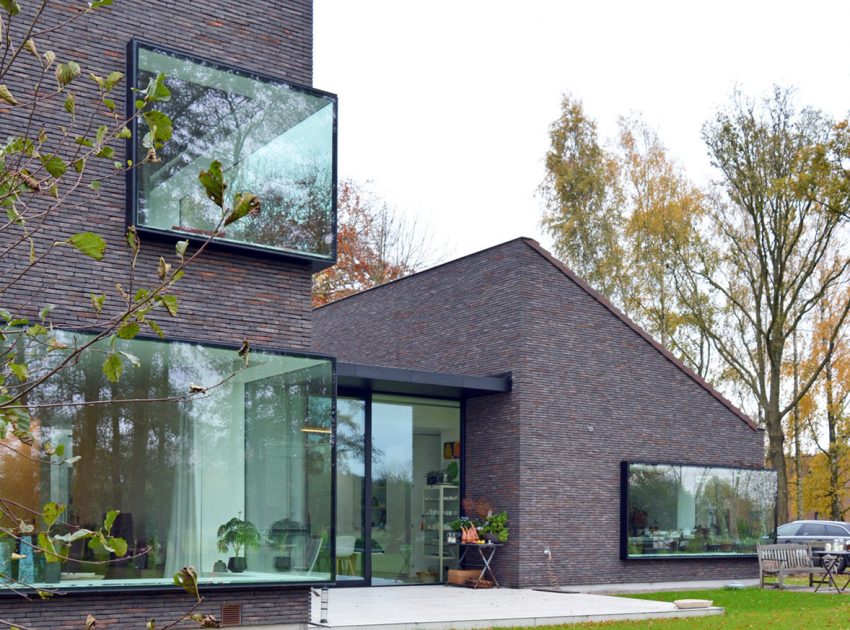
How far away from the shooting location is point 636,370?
61.7 feet

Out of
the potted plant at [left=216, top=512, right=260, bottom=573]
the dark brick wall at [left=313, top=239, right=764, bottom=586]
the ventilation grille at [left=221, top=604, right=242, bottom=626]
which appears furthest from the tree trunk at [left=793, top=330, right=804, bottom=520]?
the ventilation grille at [left=221, top=604, right=242, bottom=626]

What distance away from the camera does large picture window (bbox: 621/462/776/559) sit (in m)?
18.2

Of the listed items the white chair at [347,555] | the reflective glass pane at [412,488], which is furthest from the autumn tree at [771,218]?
the white chair at [347,555]

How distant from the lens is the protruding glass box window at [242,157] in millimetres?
10172

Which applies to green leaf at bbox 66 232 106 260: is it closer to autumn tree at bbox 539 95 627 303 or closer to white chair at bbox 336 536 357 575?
white chair at bbox 336 536 357 575

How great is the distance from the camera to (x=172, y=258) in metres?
10.1

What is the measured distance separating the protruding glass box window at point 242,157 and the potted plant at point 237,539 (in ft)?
9.21

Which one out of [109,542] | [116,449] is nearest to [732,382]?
[116,449]

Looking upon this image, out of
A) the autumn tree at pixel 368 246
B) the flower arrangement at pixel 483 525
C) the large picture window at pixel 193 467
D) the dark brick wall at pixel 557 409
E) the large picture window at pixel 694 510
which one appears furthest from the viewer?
the autumn tree at pixel 368 246

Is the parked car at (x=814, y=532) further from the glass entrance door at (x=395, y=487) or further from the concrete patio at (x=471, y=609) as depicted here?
the concrete patio at (x=471, y=609)

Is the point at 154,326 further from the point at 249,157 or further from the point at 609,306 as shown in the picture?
the point at 609,306

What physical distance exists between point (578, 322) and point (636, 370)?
161 cm

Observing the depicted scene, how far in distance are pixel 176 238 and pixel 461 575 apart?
8888 millimetres

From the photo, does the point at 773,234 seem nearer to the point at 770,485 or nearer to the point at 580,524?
the point at 770,485
